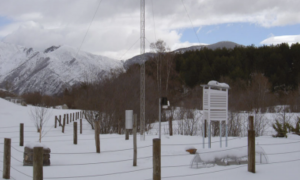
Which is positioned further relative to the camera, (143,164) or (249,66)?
(249,66)

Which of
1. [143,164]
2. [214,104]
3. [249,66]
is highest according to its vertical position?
[249,66]

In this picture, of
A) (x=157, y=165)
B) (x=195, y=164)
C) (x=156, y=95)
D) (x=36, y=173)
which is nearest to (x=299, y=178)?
(x=195, y=164)

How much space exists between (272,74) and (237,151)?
3773cm

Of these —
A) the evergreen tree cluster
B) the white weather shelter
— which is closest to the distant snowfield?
the white weather shelter

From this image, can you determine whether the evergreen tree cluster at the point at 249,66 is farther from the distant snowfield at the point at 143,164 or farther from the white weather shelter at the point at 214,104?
the white weather shelter at the point at 214,104

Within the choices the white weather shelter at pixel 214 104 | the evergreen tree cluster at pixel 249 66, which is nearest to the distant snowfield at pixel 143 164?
the white weather shelter at pixel 214 104

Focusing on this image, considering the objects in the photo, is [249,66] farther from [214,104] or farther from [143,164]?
[143,164]

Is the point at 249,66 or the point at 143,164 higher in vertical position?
the point at 249,66

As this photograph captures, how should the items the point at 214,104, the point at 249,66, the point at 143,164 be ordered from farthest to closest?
the point at 249,66 < the point at 214,104 < the point at 143,164

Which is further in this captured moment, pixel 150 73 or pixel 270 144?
pixel 150 73

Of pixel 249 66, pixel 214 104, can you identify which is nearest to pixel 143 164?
pixel 214 104

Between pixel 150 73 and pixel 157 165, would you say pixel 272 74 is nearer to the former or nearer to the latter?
pixel 150 73

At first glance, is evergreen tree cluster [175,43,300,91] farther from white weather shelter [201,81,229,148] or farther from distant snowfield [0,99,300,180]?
white weather shelter [201,81,229,148]

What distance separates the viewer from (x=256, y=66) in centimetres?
4531
